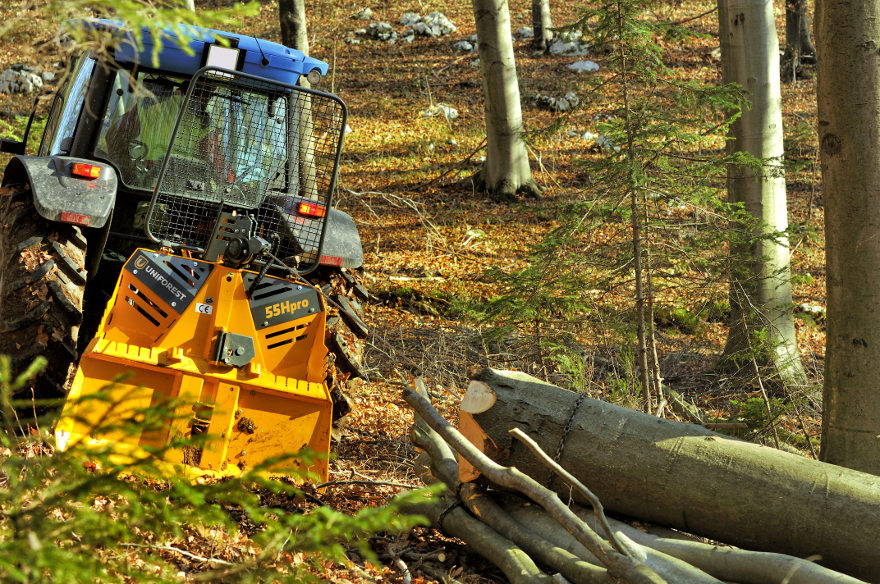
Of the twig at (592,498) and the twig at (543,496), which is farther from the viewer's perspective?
the twig at (592,498)

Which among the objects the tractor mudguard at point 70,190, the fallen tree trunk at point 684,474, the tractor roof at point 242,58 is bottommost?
the fallen tree trunk at point 684,474

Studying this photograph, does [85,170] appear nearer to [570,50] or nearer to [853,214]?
[853,214]

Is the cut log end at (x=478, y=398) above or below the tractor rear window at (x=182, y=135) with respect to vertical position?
below

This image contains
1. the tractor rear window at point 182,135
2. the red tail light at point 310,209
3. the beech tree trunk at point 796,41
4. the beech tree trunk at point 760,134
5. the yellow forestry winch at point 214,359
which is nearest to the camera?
the yellow forestry winch at point 214,359

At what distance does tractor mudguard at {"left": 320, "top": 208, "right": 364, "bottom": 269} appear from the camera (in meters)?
5.24

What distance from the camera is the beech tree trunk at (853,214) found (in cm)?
430

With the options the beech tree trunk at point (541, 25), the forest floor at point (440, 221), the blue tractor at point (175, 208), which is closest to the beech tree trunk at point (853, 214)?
the forest floor at point (440, 221)

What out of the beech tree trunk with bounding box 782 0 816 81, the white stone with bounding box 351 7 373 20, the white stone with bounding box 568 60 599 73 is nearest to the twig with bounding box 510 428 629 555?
the white stone with bounding box 568 60 599 73

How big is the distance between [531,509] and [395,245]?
7.57 meters

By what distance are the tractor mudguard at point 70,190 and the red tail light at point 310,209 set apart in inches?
45.7

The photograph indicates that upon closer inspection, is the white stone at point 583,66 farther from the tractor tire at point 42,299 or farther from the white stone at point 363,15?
the tractor tire at point 42,299

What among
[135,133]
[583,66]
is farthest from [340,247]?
[583,66]

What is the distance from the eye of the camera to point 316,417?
459 centimetres

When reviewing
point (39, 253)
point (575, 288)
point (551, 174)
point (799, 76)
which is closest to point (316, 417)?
point (39, 253)
